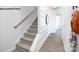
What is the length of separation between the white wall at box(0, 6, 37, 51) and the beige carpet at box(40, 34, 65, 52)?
247 mm

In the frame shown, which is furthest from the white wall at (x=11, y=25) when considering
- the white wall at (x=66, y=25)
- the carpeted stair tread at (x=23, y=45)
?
the white wall at (x=66, y=25)

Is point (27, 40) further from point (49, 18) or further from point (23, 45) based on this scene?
point (49, 18)

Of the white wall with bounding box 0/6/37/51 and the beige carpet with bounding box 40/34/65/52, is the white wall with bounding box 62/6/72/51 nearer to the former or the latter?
the beige carpet with bounding box 40/34/65/52

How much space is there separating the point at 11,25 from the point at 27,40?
0.21 m

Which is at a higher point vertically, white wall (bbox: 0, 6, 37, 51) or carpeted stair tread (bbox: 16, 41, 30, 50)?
white wall (bbox: 0, 6, 37, 51)

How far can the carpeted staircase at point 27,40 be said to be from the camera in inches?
40.2

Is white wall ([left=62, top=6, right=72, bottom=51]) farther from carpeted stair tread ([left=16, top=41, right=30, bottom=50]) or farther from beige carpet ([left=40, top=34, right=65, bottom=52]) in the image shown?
carpeted stair tread ([left=16, top=41, right=30, bottom=50])

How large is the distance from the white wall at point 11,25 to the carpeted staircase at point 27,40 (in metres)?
0.05

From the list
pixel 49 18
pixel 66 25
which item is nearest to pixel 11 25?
pixel 49 18

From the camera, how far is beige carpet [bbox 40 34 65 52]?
102cm

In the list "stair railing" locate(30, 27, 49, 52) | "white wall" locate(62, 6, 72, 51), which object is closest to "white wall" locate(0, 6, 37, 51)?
"stair railing" locate(30, 27, 49, 52)

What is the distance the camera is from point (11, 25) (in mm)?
992
